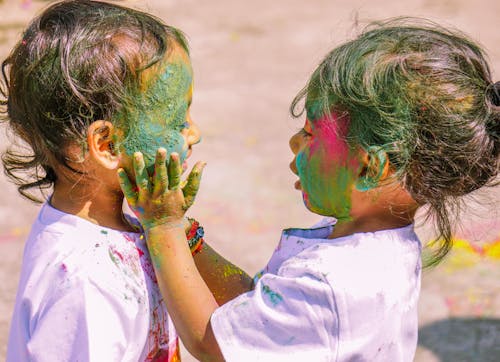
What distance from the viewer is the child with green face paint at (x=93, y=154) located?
6.19ft

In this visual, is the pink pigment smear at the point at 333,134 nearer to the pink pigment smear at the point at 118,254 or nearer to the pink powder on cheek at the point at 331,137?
the pink powder on cheek at the point at 331,137

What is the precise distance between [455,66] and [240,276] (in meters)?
0.93

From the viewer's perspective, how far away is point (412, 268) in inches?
79.7

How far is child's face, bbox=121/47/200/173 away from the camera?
200cm

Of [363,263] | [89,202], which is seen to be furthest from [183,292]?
[363,263]

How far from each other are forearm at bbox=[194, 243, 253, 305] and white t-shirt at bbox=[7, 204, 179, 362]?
34 centimetres

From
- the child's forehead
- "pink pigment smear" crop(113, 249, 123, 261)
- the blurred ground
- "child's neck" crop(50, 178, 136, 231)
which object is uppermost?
the child's forehead

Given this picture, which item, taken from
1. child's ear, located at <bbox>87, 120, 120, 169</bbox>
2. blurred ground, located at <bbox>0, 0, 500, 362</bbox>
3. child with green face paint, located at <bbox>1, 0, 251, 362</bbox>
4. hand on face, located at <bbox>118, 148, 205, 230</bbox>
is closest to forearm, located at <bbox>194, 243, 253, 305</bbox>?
child with green face paint, located at <bbox>1, 0, 251, 362</bbox>

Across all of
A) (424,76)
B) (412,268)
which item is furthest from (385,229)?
(424,76)

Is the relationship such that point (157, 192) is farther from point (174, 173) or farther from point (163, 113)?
point (163, 113)

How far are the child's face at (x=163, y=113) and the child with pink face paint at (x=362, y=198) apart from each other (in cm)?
9

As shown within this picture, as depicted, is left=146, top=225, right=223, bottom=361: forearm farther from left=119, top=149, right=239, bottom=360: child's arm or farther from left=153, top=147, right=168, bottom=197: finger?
left=153, top=147, right=168, bottom=197: finger

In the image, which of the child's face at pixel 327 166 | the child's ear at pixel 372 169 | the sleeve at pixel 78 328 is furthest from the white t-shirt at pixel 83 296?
the child's ear at pixel 372 169

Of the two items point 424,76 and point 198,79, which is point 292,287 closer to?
point 424,76
